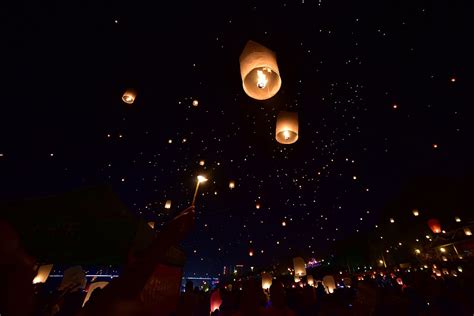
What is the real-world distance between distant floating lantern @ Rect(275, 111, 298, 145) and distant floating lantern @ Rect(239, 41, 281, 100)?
1002 millimetres

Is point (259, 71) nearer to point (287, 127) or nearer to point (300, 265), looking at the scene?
point (287, 127)

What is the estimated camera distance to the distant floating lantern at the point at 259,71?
11.4 feet

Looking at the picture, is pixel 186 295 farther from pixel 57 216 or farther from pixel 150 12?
pixel 150 12

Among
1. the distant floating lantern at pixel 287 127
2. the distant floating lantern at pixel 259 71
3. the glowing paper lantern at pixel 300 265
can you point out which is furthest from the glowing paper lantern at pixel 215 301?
the glowing paper lantern at pixel 300 265

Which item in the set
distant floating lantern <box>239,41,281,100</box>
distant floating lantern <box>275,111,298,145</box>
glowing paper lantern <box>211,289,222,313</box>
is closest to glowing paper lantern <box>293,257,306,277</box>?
glowing paper lantern <box>211,289,222,313</box>

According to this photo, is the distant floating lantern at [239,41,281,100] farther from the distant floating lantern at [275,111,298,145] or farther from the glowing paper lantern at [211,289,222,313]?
the glowing paper lantern at [211,289,222,313]

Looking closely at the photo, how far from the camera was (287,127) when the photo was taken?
4570 millimetres

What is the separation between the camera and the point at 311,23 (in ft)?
26.3

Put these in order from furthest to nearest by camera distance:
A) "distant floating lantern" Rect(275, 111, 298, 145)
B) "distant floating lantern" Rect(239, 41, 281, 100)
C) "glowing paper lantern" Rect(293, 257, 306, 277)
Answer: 1. "glowing paper lantern" Rect(293, 257, 306, 277)
2. "distant floating lantern" Rect(275, 111, 298, 145)
3. "distant floating lantern" Rect(239, 41, 281, 100)

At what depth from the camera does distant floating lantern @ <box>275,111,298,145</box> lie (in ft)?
15.0

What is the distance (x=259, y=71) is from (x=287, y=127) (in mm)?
1426

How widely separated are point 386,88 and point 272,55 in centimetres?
1010

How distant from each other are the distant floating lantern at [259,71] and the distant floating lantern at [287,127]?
1.00 meters

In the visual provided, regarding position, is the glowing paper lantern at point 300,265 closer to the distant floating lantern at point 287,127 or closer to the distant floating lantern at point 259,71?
the distant floating lantern at point 287,127
